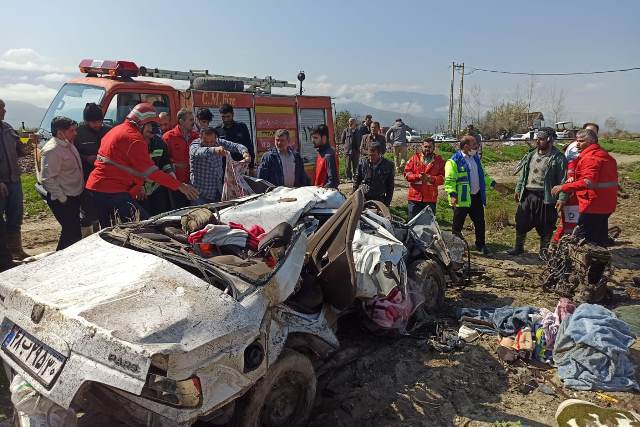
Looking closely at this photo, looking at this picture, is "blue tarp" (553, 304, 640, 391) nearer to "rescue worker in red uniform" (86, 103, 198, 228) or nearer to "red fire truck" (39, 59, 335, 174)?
"rescue worker in red uniform" (86, 103, 198, 228)

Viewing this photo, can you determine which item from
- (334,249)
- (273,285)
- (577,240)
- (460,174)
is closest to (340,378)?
(334,249)

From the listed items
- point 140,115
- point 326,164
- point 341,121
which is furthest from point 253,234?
point 341,121

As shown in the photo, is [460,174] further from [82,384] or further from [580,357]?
[82,384]

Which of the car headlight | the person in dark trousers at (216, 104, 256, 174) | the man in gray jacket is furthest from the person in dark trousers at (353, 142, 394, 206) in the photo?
the man in gray jacket

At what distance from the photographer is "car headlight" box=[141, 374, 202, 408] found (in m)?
2.49

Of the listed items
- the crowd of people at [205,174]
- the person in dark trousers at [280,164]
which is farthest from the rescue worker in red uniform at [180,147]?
the person in dark trousers at [280,164]

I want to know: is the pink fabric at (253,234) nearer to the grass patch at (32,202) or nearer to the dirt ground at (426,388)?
the dirt ground at (426,388)

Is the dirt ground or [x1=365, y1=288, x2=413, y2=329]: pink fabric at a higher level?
[x1=365, y1=288, x2=413, y2=329]: pink fabric

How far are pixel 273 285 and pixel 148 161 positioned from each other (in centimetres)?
281

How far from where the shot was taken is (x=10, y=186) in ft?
21.0

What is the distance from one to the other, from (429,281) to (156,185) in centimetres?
360

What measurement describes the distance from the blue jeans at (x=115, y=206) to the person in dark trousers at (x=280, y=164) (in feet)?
5.78

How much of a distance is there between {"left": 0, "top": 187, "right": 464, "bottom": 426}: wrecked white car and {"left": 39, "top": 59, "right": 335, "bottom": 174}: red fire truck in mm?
4709

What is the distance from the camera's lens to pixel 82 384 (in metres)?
2.48
